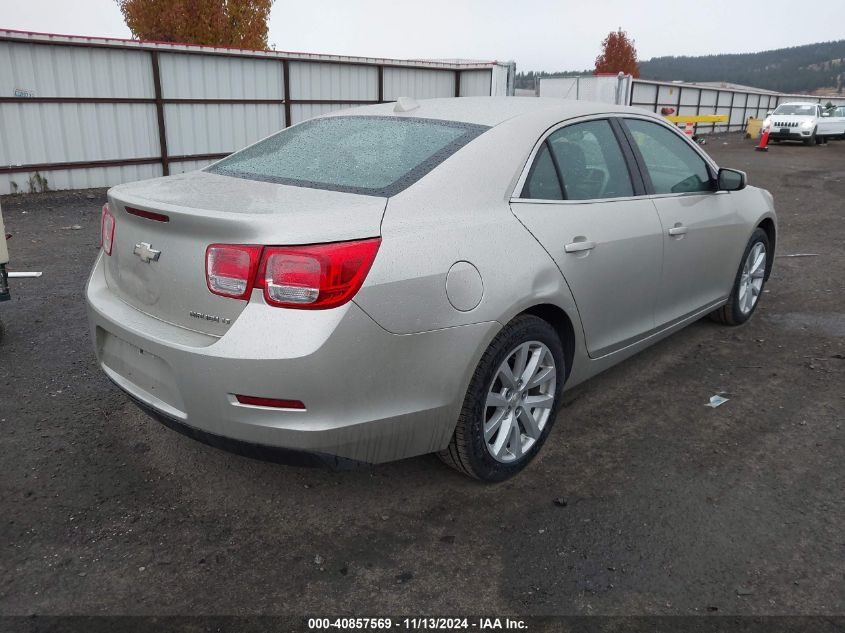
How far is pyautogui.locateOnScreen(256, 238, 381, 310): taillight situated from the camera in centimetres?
237

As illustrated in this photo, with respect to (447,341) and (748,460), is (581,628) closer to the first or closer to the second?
(447,341)

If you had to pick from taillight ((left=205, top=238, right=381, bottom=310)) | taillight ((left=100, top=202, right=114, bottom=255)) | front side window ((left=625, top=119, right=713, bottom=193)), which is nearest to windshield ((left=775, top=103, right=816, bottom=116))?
front side window ((left=625, top=119, right=713, bottom=193))

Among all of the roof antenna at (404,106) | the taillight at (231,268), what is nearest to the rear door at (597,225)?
the roof antenna at (404,106)

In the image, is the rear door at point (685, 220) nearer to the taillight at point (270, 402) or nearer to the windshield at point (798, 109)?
the taillight at point (270, 402)

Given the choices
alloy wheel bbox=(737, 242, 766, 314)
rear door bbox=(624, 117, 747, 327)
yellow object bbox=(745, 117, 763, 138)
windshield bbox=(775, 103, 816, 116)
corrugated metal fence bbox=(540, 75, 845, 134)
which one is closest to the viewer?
rear door bbox=(624, 117, 747, 327)

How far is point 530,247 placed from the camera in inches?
117

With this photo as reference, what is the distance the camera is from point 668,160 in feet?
13.8

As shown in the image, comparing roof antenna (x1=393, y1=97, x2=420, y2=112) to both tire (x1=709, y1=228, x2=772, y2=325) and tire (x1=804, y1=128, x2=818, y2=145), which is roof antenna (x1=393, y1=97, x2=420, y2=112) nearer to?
tire (x1=709, y1=228, x2=772, y2=325)

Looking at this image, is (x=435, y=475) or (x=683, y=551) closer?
(x=683, y=551)

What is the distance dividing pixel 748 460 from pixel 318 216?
2.32 meters

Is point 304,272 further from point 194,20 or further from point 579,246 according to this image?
point 194,20

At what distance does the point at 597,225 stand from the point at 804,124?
93.0ft

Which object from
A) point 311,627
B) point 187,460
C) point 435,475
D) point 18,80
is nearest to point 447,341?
point 435,475

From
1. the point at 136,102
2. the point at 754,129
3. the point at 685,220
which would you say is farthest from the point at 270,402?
the point at 754,129
